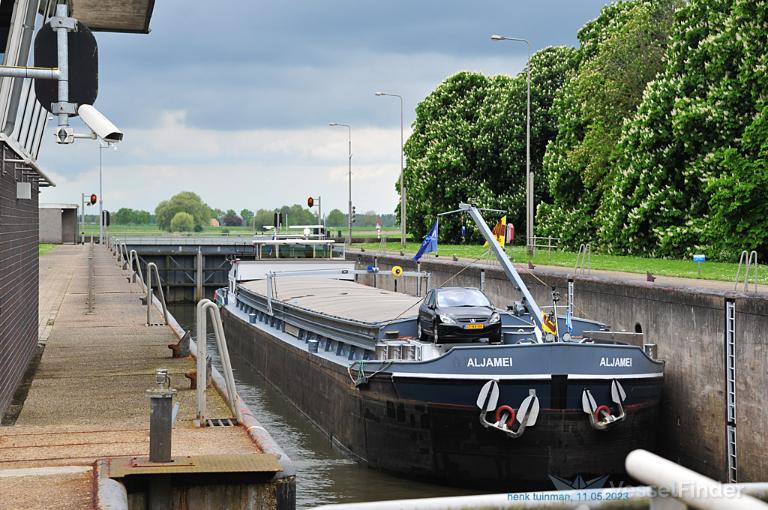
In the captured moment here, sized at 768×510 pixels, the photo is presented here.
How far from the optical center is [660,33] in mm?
46625

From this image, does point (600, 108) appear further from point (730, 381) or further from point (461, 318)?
point (730, 381)

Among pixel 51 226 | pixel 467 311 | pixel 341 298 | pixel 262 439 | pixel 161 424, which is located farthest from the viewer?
pixel 51 226

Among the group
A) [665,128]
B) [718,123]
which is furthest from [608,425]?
[665,128]

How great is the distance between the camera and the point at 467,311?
62.4 ft

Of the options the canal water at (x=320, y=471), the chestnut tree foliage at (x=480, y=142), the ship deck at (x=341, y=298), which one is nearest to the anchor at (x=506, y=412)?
the canal water at (x=320, y=471)

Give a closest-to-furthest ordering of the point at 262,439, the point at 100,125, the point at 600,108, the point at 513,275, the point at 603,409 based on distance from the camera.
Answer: the point at 100,125, the point at 262,439, the point at 603,409, the point at 513,275, the point at 600,108

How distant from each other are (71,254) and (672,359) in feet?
202

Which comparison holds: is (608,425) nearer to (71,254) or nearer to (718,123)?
(718,123)

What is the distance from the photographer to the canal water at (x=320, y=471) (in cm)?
1766

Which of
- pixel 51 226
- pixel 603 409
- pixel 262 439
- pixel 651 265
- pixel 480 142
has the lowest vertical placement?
pixel 603 409

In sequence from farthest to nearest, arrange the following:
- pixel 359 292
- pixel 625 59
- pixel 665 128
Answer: pixel 625 59, pixel 665 128, pixel 359 292

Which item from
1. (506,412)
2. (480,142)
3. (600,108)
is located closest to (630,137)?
(600,108)

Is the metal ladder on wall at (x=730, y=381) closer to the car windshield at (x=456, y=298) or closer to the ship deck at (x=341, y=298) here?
the car windshield at (x=456, y=298)

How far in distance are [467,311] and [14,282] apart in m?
7.74
